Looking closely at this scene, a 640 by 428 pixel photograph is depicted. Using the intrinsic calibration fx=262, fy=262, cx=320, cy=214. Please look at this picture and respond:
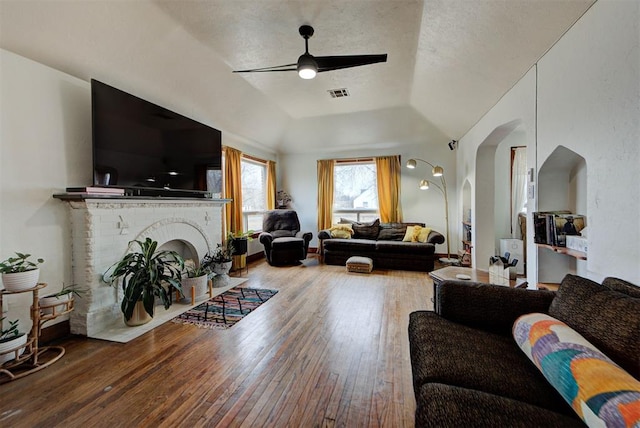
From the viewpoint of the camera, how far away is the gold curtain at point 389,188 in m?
5.78

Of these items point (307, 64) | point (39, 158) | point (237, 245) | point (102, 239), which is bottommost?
point (237, 245)

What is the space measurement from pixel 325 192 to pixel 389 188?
147 centimetres

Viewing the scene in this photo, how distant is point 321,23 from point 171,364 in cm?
315

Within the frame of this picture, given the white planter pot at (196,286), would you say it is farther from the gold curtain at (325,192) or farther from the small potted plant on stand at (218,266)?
the gold curtain at (325,192)

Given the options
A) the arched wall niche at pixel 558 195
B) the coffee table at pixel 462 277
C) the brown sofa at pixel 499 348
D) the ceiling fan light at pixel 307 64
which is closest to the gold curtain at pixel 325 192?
the coffee table at pixel 462 277

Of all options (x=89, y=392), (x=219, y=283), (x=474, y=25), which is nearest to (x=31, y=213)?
(x=89, y=392)

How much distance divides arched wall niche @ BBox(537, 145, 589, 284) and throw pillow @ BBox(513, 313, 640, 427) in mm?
1378

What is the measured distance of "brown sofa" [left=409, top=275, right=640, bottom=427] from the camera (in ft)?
2.89

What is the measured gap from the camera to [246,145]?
5.36 m

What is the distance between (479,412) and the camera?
87 cm

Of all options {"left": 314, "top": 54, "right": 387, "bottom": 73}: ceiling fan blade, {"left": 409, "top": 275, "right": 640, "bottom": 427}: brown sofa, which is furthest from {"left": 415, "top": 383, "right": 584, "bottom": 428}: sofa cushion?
{"left": 314, "top": 54, "right": 387, "bottom": 73}: ceiling fan blade

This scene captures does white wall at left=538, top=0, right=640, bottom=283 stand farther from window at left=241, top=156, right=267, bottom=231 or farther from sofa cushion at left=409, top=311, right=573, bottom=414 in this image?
window at left=241, top=156, right=267, bottom=231

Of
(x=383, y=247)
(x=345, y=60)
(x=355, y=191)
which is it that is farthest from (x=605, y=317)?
(x=355, y=191)

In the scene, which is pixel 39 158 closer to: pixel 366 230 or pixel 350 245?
pixel 350 245
